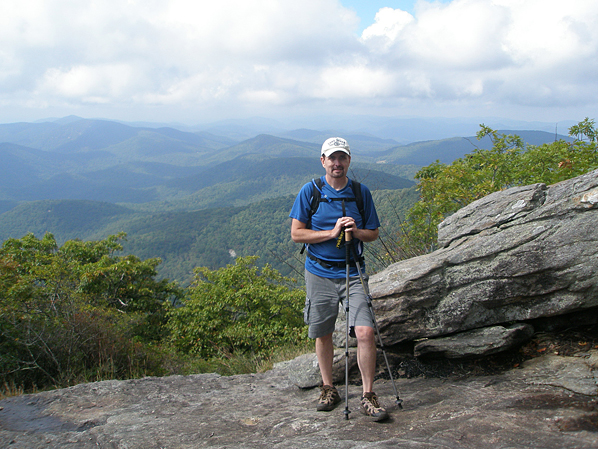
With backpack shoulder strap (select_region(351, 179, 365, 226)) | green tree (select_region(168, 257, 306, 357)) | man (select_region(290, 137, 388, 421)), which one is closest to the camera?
man (select_region(290, 137, 388, 421))

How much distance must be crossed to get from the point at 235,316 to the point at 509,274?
1259 cm

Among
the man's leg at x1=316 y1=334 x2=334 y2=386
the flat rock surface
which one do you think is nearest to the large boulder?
the flat rock surface

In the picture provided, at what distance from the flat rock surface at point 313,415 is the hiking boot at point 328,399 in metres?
0.09

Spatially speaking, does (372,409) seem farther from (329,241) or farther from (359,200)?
(359,200)

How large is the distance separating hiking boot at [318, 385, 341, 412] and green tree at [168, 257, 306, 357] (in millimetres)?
8950

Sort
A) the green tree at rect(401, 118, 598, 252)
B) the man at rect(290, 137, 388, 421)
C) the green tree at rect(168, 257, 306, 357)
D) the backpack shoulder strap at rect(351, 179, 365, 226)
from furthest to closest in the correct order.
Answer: the green tree at rect(168, 257, 306, 357) → the green tree at rect(401, 118, 598, 252) → the backpack shoulder strap at rect(351, 179, 365, 226) → the man at rect(290, 137, 388, 421)

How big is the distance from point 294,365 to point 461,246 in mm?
3157

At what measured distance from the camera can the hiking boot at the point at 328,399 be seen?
4191 mm

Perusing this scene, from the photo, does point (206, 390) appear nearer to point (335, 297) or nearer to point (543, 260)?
point (335, 297)

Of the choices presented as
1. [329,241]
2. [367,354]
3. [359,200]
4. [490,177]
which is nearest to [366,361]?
[367,354]

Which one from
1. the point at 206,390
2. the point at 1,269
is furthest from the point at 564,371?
the point at 1,269

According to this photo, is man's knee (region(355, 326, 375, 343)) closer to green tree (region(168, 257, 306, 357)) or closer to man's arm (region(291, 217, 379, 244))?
man's arm (region(291, 217, 379, 244))

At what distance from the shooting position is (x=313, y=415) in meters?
4.16

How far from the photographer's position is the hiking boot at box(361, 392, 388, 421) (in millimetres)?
3707
